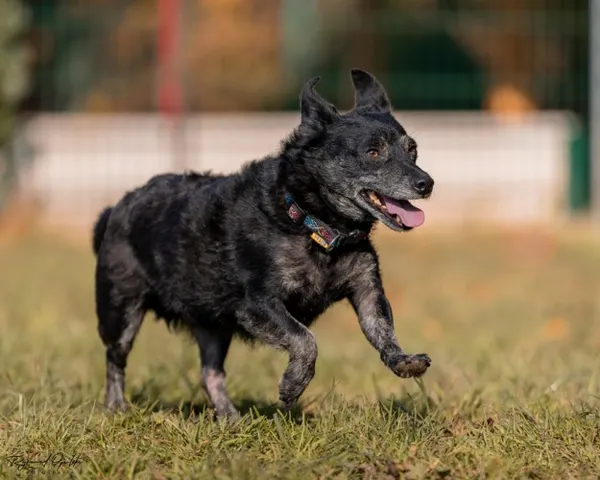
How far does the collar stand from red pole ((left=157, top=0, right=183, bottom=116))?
678 inches

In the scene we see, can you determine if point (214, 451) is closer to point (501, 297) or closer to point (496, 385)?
point (496, 385)

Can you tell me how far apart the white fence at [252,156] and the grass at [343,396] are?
9.14 m

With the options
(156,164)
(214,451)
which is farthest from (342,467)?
(156,164)

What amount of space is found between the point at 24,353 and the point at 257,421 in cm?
347

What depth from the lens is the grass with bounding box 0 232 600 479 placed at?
525cm

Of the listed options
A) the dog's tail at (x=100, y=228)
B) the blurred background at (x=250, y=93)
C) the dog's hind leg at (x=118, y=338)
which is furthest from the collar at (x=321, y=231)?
the blurred background at (x=250, y=93)

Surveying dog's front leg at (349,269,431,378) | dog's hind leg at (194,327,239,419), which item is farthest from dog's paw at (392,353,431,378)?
dog's hind leg at (194,327,239,419)

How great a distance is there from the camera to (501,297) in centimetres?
1291

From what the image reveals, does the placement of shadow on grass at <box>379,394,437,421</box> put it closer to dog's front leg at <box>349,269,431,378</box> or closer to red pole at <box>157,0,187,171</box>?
dog's front leg at <box>349,269,431,378</box>

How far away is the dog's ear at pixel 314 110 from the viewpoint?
248 inches

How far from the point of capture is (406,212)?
239 inches

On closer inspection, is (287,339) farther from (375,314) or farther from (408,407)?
(408,407)

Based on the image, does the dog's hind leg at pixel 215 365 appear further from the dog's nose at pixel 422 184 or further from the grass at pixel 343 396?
the dog's nose at pixel 422 184

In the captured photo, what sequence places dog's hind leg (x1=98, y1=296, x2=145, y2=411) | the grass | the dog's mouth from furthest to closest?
dog's hind leg (x1=98, y1=296, x2=145, y2=411) → the dog's mouth → the grass
